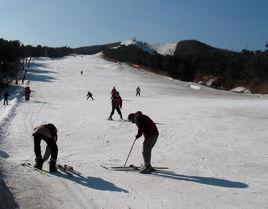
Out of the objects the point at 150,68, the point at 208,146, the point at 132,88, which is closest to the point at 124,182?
the point at 208,146

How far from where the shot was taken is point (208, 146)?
17.8 m

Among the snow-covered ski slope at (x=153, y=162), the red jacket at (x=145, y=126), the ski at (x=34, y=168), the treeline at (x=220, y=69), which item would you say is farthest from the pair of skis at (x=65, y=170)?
the treeline at (x=220, y=69)

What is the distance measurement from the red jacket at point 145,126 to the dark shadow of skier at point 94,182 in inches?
68.9

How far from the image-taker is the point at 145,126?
12.9 m

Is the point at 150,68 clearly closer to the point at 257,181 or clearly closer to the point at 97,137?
the point at 97,137

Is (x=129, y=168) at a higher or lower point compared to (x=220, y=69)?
lower

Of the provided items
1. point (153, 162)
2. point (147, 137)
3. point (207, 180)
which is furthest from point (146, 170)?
point (153, 162)

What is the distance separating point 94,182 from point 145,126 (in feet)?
7.15

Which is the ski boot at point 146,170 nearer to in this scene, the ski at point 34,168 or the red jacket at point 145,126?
the red jacket at point 145,126

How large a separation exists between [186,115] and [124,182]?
17.7m

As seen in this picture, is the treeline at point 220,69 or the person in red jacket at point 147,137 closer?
the person in red jacket at point 147,137

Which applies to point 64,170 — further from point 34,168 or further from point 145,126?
point 145,126

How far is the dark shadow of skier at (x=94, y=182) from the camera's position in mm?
11051

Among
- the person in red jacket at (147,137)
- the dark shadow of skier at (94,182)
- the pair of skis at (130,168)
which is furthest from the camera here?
the pair of skis at (130,168)
